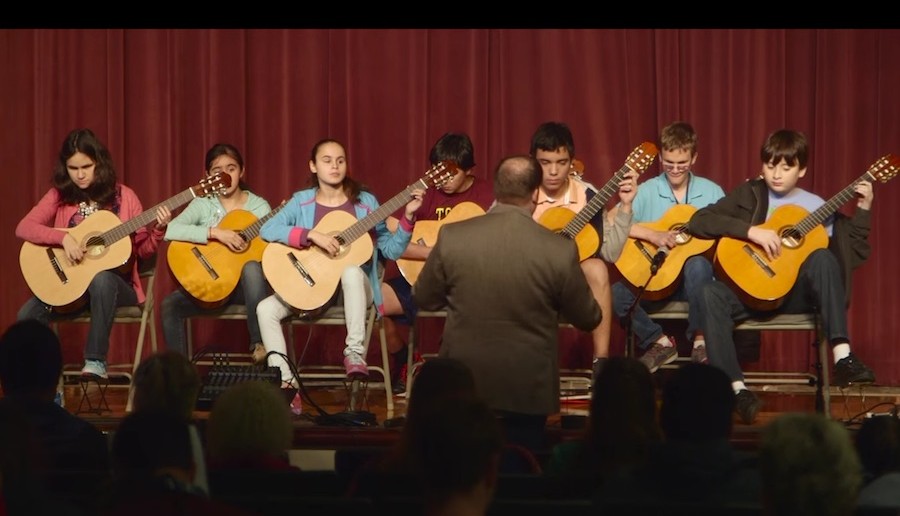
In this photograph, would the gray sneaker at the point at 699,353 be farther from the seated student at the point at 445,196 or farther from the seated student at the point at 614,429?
the seated student at the point at 614,429

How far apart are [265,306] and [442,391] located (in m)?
3.12

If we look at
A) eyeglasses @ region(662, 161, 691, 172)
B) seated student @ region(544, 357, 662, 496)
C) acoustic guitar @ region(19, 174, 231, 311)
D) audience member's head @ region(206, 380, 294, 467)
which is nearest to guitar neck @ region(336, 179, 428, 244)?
acoustic guitar @ region(19, 174, 231, 311)

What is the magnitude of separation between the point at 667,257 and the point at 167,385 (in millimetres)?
3394

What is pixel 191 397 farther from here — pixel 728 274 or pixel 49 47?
pixel 49 47

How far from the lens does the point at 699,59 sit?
25.2 feet

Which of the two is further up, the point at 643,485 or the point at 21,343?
the point at 21,343

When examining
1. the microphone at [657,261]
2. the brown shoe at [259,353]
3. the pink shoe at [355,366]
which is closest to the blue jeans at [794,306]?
the microphone at [657,261]

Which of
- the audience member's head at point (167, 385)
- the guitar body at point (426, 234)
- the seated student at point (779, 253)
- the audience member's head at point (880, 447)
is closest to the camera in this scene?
the audience member's head at point (880, 447)

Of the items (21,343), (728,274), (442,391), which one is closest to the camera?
(442,391)

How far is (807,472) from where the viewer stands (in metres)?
2.73

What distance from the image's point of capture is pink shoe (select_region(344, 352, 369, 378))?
6227 millimetres

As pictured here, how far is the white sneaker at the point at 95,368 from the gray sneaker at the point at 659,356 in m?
2.70

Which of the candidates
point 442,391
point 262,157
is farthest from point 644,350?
point 442,391

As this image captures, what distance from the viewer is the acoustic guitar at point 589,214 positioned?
6266mm
